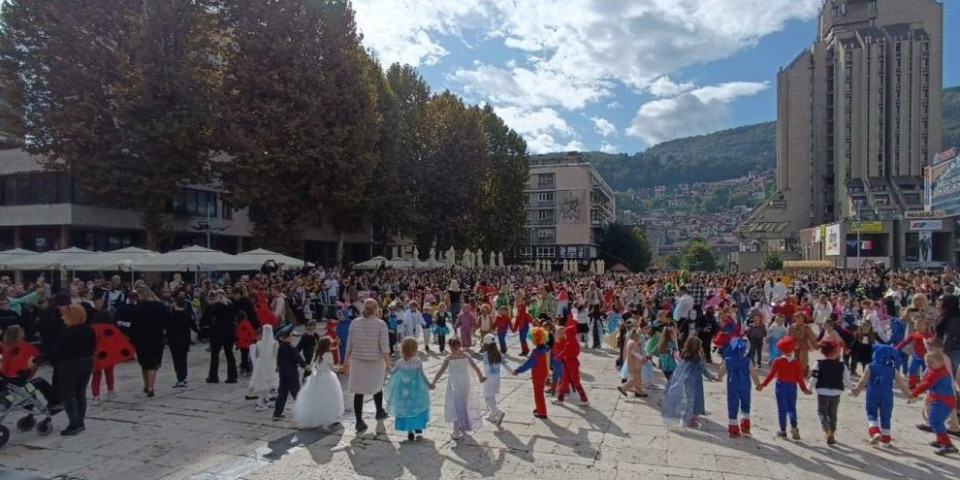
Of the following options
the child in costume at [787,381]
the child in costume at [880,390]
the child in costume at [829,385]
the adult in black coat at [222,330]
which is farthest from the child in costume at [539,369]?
the adult in black coat at [222,330]

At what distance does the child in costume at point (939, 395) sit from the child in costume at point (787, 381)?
4.52 feet

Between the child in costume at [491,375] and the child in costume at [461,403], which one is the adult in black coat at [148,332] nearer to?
the child in costume at [461,403]

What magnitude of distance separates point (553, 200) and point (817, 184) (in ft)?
133

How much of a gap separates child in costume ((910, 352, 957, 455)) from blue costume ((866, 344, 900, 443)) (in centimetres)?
29

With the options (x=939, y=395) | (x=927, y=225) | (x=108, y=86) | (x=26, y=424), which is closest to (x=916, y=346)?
(x=939, y=395)

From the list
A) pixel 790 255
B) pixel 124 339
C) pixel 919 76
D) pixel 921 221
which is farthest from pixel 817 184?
pixel 124 339

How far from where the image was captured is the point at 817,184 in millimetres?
90938

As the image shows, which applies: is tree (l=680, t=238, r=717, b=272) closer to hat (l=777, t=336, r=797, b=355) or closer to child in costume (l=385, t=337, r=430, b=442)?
hat (l=777, t=336, r=797, b=355)

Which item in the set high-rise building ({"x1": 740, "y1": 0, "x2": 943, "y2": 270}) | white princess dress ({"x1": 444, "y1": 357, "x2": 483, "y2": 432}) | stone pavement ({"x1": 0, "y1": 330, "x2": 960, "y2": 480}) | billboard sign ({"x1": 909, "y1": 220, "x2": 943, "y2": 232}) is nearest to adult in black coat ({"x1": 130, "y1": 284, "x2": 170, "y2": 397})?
stone pavement ({"x1": 0, "y1": 330, "x2": 960, "y2": 480})

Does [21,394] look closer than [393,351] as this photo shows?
Yes

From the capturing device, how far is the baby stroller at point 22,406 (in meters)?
7.41

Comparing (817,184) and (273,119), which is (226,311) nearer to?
(273,119)

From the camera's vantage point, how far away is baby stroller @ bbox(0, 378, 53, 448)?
7.41 m

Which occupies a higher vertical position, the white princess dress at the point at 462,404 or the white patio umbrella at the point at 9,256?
the white patio umbrella at the point at 9,256
